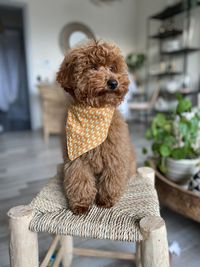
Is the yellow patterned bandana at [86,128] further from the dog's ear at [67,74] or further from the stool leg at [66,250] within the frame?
the stool leg at [66,250]

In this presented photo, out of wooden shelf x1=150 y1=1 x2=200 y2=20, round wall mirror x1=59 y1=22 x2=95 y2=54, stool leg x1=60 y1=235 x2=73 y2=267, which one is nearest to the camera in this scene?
stool leg x1=60 y1=235 x2=73 y2=267

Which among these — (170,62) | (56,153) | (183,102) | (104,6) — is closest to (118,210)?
(183,102)

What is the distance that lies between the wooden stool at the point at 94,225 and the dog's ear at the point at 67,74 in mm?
378

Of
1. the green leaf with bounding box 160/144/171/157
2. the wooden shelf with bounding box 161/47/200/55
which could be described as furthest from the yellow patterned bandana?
the wooden shelf with bounding box 161/47/200/55

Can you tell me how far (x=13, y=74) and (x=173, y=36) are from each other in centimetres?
313

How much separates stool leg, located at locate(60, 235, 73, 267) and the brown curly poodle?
398 mm

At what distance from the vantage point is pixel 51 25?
4.43 m

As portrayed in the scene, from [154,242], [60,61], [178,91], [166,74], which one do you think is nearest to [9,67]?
[60,61]

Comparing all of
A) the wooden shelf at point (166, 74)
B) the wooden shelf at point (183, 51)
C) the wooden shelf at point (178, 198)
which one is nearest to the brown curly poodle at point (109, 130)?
the wooden shelf at point (178, 198)

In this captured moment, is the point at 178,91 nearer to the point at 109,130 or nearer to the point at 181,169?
the point at 181,169

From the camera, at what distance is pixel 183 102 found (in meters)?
1.37

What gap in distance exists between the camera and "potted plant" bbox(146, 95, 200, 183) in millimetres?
1331

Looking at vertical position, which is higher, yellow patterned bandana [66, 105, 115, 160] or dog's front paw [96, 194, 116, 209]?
yellow patterned bandana [66, 105, 115, 160]

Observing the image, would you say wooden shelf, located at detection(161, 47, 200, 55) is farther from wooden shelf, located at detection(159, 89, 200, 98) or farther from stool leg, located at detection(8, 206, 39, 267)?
stool leg, located at detection(8, 206, 39, 267)
